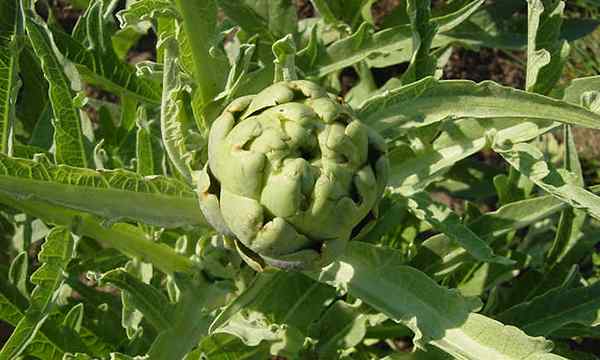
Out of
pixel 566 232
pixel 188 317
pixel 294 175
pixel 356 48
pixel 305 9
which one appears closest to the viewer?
pixel 294 175

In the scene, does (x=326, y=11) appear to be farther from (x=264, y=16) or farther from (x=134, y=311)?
(x=134, y=311)

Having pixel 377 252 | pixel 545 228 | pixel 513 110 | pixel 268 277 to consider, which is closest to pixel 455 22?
pixel 513 110

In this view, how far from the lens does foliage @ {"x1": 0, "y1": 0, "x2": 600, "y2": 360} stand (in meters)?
1.05

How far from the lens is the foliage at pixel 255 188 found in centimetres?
105

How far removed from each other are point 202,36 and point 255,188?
334 mm

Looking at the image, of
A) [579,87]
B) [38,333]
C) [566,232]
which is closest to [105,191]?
[38,333]

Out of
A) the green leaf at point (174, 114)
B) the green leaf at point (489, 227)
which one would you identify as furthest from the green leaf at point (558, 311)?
the green leaf at point (174, 114)

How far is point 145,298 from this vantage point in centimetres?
113

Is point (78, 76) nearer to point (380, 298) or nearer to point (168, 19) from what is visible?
point (168, 19)

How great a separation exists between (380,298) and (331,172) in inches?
13.3

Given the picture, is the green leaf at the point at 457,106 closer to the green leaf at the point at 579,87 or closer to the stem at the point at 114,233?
the green leaf at the point at 579,87

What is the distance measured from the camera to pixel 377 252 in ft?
3.97

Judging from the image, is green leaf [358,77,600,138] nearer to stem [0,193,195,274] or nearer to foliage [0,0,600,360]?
foliage [0,0,600,360]

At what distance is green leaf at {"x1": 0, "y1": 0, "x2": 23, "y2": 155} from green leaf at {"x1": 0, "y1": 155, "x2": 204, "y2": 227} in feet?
0.59
